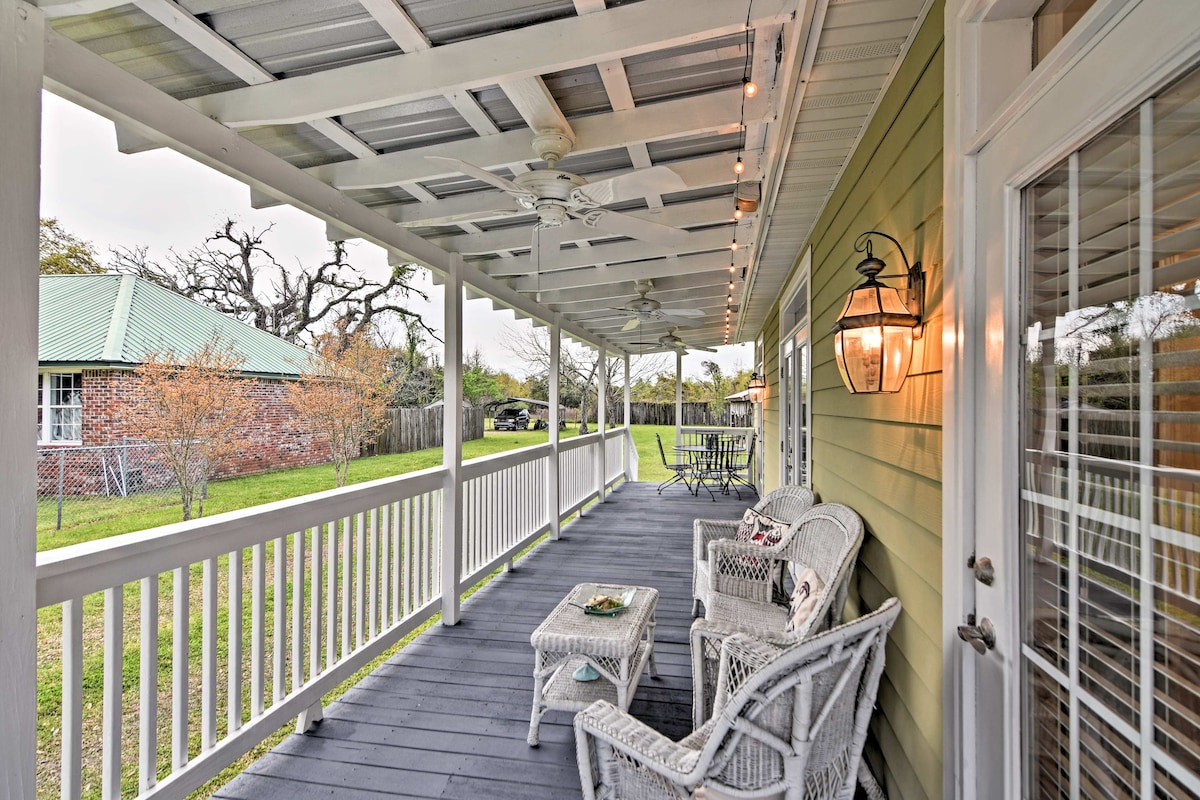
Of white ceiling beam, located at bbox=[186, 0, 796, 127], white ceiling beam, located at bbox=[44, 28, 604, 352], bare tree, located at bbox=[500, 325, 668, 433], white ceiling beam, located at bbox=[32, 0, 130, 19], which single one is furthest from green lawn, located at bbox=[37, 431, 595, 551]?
bare tree, located at bbox=[500, 325, 668, 433]

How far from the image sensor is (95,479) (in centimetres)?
198

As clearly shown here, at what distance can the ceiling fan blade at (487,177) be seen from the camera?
2090mm

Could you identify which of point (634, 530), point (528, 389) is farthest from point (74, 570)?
point (528, 389)

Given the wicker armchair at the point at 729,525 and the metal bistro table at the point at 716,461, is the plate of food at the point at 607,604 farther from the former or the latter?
the metal bistro table at the point at 716,461

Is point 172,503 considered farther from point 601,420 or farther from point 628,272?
point 601,420

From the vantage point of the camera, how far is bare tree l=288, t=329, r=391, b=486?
3.20 m

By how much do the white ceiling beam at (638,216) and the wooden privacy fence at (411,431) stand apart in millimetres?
1199

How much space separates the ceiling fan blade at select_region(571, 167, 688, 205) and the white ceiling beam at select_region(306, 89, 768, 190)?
0.75 feet

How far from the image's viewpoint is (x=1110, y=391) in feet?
3.01

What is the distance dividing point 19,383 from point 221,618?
2.68 metres

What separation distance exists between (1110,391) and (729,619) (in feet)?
7.14

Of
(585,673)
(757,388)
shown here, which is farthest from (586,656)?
(757,388)

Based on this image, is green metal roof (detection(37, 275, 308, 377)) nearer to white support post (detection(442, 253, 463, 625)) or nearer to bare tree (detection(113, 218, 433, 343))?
bare tree (detection(113, 218, 433, 343))

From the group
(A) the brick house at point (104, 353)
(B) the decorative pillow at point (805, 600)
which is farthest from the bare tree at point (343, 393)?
(B) the decorative pillow at point (805, 600)
